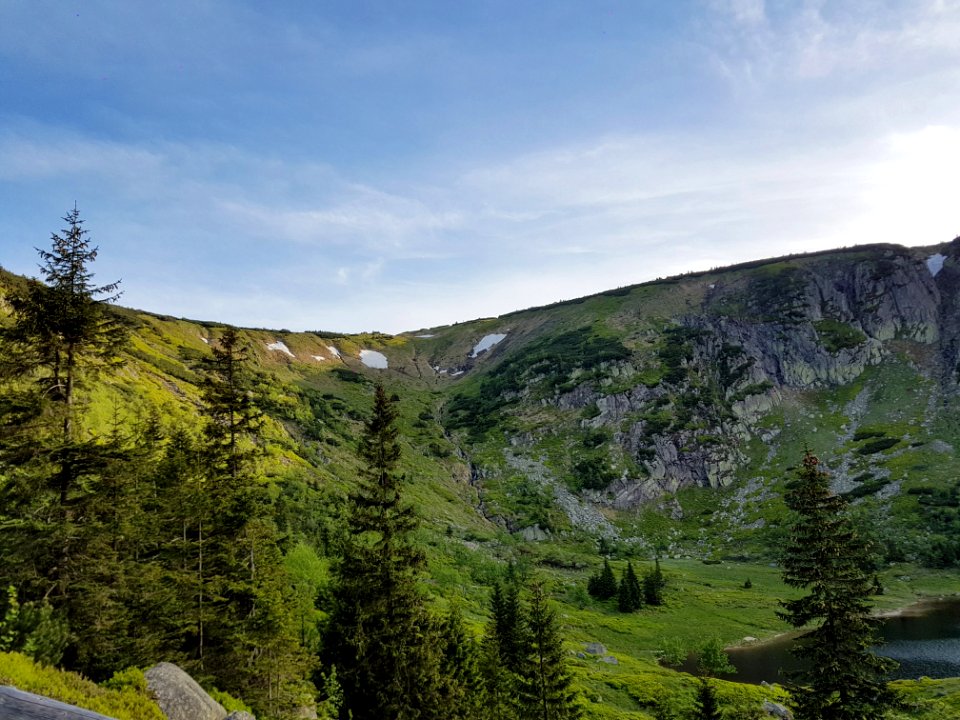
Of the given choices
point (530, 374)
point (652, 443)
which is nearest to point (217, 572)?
point (652, 443)

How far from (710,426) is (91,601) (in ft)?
438

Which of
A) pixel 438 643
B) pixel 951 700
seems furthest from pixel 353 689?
pixel 951 700

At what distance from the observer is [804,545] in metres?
19.4

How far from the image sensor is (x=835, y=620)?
18703mm

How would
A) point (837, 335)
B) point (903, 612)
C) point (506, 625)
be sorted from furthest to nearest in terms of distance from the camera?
point (837, 335) < point (903, 612) < point (506, 625)

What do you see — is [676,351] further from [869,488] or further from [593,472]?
[869,488]

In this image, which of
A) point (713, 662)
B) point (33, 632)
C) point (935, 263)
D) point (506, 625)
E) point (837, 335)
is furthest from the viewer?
point (935, 263)

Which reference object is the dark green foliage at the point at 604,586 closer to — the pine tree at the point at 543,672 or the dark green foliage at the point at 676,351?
the pine tree at the point at 543,672

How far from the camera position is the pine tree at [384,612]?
21.9 meters

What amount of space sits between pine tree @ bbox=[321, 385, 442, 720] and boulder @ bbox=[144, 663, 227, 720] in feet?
23.2

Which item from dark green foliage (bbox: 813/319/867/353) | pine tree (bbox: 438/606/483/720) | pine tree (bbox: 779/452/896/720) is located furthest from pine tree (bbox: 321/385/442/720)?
dark green foliage (bbox: 813/319/867/353)

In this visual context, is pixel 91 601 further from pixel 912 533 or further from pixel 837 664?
pixel 912 533

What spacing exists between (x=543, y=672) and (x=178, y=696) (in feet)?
58.1

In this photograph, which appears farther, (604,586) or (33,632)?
(604,586)
